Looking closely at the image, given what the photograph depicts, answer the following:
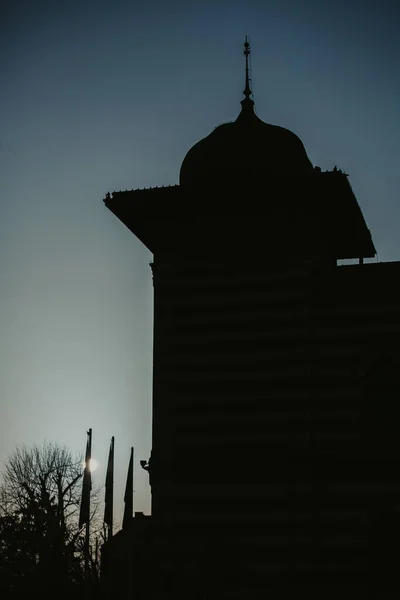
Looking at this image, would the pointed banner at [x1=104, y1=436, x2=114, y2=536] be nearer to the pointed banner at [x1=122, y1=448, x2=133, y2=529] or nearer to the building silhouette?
the pointed banner at [x1=122, y1=448, x2=133, y2=529]

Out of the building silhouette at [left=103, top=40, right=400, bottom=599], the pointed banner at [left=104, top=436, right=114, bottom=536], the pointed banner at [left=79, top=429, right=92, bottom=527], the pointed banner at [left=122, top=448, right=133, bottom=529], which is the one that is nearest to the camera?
the building silhouette at [left=103, top=40, right=400, bottom=599]

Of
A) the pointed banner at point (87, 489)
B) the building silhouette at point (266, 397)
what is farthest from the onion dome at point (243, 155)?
the pointed banner at point (87, 489)

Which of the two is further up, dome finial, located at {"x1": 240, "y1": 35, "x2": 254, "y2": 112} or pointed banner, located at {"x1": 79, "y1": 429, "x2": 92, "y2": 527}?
dome finial, located at {"x1": 240, "y1": 35, "x2": 254, "y2": 112}

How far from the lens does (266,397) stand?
23328mm

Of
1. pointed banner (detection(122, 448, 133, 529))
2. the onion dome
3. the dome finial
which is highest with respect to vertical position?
the dome finial

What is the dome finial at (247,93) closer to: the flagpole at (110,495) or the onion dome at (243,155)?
the onion dome at (243,155)

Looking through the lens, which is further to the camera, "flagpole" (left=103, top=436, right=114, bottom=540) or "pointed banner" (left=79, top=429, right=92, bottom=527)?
"pointed banner" (left=79, top=429, right=92, bottom=527)

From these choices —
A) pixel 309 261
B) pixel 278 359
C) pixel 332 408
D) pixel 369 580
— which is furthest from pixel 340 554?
pixel 309 261

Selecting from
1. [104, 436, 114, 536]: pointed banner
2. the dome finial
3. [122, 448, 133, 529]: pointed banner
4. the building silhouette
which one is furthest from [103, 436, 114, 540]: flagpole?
the dome finial

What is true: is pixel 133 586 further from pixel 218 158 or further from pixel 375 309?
pixel 218 158

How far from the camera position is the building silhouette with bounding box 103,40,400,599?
2214 centimetres

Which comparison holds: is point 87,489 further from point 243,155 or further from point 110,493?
point 243,155

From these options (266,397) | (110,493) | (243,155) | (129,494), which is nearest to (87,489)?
(110,493)

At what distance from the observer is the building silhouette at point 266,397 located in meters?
22.1
